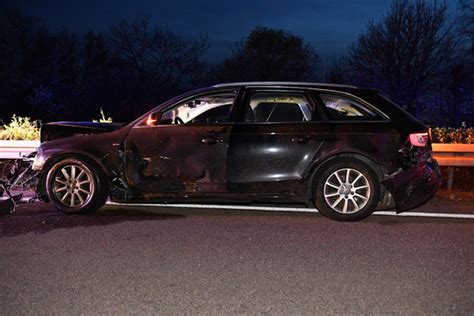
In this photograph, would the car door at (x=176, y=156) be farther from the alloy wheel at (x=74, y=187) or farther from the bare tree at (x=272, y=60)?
the bare tree at (x=272, y=60)

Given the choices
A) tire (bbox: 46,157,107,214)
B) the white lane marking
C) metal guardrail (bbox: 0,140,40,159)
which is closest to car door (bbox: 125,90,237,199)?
tire (bbox: 46,157,107,214)

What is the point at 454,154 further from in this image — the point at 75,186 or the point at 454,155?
the point at 75,186

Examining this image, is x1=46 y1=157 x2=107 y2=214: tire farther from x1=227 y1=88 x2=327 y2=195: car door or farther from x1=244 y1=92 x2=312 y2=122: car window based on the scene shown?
x1=244 y1=92 x2=312 y2=122: car window

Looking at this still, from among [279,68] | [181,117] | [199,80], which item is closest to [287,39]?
[279,68]

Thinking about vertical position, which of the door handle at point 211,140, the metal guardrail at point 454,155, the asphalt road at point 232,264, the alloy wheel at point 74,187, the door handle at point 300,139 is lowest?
the asphalt road at point 232,264

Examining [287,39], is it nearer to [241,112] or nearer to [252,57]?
[252,57]

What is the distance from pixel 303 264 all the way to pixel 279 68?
39.9 meters

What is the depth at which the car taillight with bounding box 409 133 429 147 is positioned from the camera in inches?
261

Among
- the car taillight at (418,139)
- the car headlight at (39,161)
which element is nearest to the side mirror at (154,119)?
the car headlight at (39,161)

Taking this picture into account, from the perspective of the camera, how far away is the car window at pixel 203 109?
706 centimetres

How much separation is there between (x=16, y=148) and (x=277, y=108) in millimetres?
4694

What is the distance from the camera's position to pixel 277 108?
693 centimetres

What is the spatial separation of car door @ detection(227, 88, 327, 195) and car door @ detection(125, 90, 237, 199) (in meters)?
0.14

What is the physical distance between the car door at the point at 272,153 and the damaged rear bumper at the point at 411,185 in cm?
95
